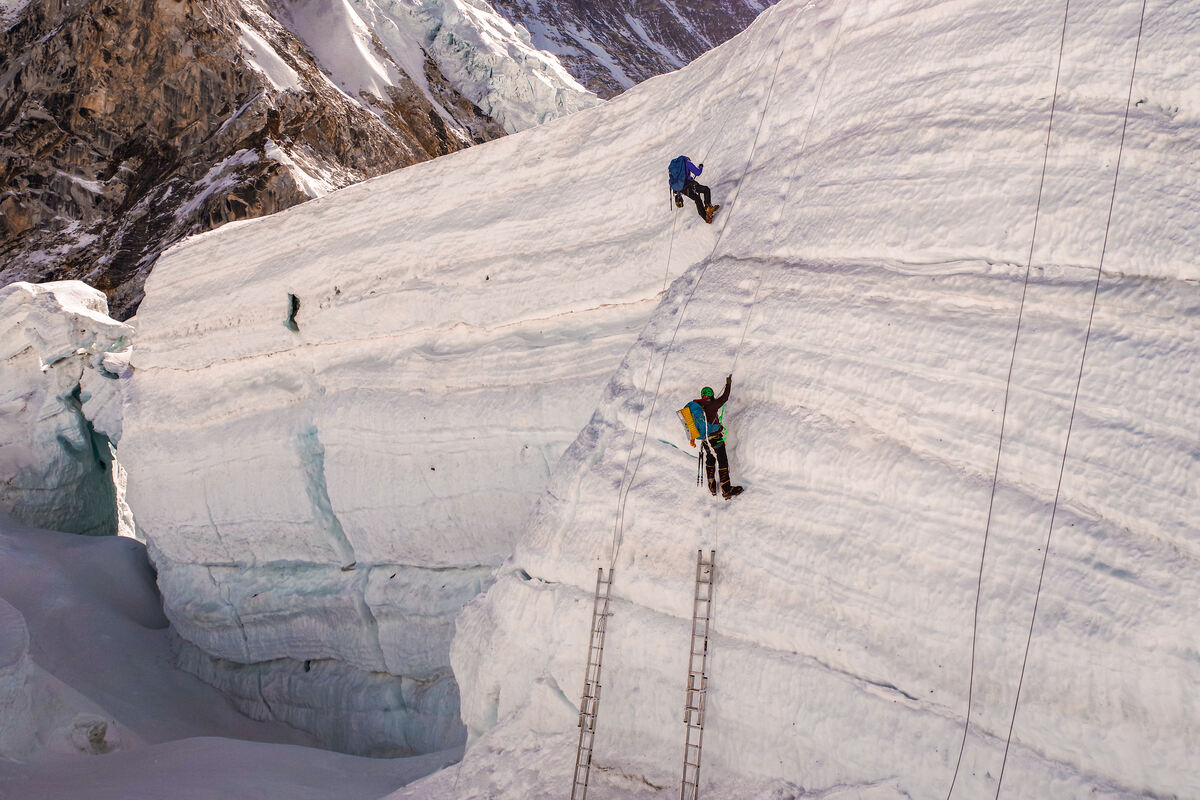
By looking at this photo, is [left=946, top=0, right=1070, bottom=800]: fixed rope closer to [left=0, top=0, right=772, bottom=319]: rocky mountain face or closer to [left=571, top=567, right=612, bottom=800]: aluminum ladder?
[left=571, top=567, right=612, bottom=800]: aluminum ladder

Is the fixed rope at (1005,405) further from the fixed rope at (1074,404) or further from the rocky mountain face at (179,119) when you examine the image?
the rocky mountain face at (179,119)

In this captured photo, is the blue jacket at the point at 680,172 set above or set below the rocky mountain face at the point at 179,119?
below

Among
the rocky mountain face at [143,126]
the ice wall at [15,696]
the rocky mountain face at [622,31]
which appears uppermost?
the rocky mountain face at [622,31]

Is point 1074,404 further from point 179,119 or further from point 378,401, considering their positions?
point 179,119

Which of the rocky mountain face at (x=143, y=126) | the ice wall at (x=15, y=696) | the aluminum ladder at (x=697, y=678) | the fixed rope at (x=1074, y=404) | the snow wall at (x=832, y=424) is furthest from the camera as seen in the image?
the rocky mountain face at (x=143, y=126)

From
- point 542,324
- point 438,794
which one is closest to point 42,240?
point 542,324

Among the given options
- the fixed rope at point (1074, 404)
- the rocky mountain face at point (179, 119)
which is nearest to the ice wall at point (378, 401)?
the fixed rope at point (1074, 404)
